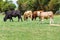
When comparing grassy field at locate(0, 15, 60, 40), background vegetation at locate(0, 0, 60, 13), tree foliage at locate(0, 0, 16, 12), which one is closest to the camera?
grassy field at locate(0, 15, 60, 40)

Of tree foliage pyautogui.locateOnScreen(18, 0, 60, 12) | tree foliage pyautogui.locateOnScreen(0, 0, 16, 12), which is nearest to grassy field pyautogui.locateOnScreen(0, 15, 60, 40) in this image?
tree foliage pyautogui.locateOnScreen(18, 0, 60, 12)

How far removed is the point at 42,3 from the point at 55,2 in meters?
3.11

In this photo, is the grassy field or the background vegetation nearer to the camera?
the grassy field

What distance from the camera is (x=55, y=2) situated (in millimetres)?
46688

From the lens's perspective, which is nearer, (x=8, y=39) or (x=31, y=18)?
(x=8, y=39)

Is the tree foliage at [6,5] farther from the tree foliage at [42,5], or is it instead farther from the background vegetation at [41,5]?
the tree foliage at [42,5]

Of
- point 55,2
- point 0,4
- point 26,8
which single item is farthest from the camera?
point 0,4

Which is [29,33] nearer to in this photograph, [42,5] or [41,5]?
[42,5]

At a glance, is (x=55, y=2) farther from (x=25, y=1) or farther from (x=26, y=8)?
(x=25, y=1)

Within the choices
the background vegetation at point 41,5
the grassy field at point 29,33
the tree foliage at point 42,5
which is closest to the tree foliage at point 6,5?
the background vegetation at point 41,5

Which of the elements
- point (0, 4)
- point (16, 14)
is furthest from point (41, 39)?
point (0, 4)

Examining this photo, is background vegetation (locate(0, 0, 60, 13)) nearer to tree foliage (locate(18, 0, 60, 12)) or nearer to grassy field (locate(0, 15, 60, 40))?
tree foliage (locate(18, 0, 60, 12))

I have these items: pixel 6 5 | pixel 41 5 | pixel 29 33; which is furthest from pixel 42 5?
pixel 29 33

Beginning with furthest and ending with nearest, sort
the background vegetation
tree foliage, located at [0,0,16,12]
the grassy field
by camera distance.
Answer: tree foliage, located at [0,0,16,12], the background vegetation, the grassy field
